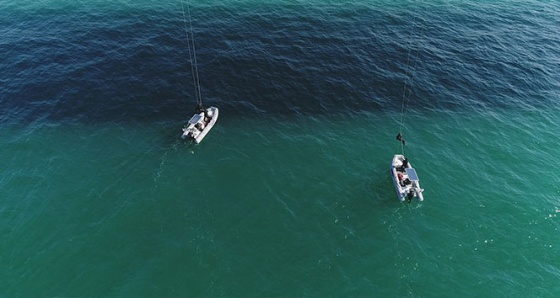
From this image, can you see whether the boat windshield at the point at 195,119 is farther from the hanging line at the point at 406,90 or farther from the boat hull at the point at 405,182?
the hanging line at the point at 406,90

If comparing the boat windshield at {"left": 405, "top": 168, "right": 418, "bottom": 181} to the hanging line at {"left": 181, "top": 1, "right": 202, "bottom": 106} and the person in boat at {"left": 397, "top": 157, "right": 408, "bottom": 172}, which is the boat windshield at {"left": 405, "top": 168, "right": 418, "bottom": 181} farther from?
the hanging line at {"left": 181, "top": 1, "right": 202, "bottom": 106}

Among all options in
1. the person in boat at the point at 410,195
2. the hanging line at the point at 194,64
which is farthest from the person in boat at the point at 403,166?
the hanging line at the point at 194,64

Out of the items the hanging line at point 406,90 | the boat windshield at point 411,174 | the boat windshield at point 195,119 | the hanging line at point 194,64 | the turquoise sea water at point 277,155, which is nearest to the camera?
the turquoise sea water at point 277,155

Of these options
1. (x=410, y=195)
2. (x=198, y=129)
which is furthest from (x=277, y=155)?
(x=410, y=195)

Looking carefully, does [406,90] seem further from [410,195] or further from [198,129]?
[198,129]

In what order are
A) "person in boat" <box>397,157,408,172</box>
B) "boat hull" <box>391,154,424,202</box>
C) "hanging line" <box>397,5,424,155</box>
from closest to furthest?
"boat hull" <box>391,154,424,202</box>
"person in boat" <box>397,157,408,172</box>
"hanging line" <box>397,5,424,155</box>

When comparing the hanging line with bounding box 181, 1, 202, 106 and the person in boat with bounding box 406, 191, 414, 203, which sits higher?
the hanging line with bounding box 181, 1, 202, 106

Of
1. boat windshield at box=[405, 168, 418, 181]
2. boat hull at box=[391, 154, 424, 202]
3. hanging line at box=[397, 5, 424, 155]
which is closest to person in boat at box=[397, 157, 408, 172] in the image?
boat hull at box=[391, 154, 424, 202]

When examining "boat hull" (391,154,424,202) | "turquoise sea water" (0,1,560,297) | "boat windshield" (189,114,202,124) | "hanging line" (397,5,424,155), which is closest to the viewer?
"turquoise sea water" (0,1,560,297)

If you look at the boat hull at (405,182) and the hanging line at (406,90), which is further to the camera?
the hanging line at (406,90)
